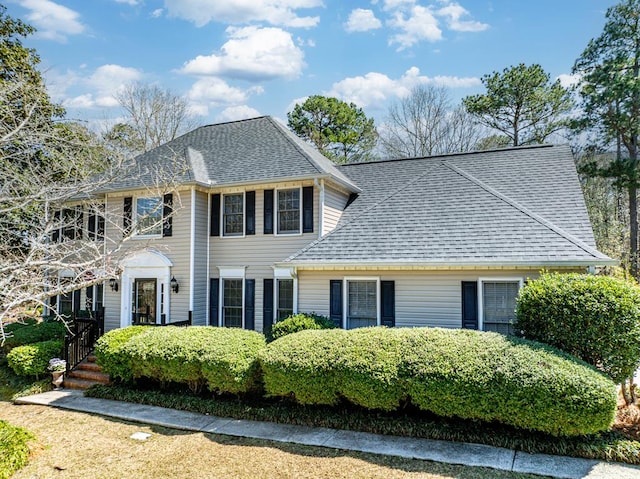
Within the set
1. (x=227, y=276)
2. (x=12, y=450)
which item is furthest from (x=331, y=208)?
(x=12, y=450)

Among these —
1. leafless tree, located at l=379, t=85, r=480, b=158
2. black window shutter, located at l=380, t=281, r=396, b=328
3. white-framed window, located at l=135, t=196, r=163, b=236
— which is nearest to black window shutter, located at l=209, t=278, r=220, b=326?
white-framed window, located at l=135, t=196, r=163, b=236

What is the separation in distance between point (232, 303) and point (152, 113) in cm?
2029

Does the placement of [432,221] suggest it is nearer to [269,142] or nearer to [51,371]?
[269,142]

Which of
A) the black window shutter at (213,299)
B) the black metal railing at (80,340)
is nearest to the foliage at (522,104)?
the black window shutter at (213,299)

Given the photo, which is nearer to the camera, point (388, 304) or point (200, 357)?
point (200, 357)

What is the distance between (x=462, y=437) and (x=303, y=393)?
283 cm

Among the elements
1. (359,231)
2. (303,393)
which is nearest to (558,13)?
(359,231)

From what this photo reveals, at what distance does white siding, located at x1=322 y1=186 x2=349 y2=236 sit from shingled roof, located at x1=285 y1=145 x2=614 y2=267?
283mm

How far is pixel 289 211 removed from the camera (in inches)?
499

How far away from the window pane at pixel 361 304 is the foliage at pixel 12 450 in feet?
22.9

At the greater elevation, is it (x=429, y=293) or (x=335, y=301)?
(x=429, y=293)

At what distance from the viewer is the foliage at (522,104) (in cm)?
2422

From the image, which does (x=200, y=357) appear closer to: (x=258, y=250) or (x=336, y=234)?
(x=258, y=250)

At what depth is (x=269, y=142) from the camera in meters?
14.6
